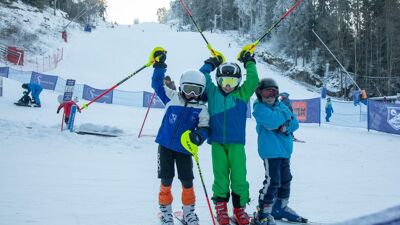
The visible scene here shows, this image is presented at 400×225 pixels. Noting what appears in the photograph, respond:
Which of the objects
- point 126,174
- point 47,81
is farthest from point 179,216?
point 47,81

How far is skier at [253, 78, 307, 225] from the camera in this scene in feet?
12.7

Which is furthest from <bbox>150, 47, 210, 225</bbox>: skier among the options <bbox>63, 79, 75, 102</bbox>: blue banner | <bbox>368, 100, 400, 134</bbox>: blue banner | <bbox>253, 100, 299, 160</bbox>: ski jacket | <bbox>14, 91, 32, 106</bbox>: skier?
<bbox>14, 91, 32, 106</bbox>: skier

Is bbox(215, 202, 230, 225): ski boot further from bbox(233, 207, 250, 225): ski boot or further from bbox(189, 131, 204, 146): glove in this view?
bbox(189, 131, 204, 146): glove

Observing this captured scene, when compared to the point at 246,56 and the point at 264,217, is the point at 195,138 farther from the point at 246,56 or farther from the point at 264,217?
the point at 246,56

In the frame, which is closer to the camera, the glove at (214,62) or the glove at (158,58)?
the glove at (158,58)

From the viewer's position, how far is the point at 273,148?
3.92 m

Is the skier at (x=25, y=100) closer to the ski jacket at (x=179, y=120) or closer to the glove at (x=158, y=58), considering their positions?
the glove at (x=158, y=58)

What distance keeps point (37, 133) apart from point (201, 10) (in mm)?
69390

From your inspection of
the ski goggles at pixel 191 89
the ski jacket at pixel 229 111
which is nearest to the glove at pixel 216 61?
the ski jacket at pixel 229 111

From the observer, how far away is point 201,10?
75.1 meters

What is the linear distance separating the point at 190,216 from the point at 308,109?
1459 cm

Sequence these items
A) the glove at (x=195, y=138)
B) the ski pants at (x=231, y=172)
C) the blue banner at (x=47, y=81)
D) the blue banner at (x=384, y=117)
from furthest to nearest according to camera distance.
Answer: the blue banner at (x=47, y=81), the blue banner at (x=384, y=117), the ski pants at (x=231, y=172), the glove at (x=195, y=138)

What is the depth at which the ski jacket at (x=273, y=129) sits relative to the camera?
3891mm

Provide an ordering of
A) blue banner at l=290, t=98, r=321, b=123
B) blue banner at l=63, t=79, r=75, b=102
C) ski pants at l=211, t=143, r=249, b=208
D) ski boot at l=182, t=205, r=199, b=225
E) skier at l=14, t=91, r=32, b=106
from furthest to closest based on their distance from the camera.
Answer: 1. blue banner at l=290, t=98, r=321, b=123
2. skier at l=14, t=91, r=32, b=106
3. blue banner at l=63, t=79, r=75, b=102
4. ski pants at l=211, t=143, r=249, b=208
5. ski boot at l=182, t=205, r=199, b=225
